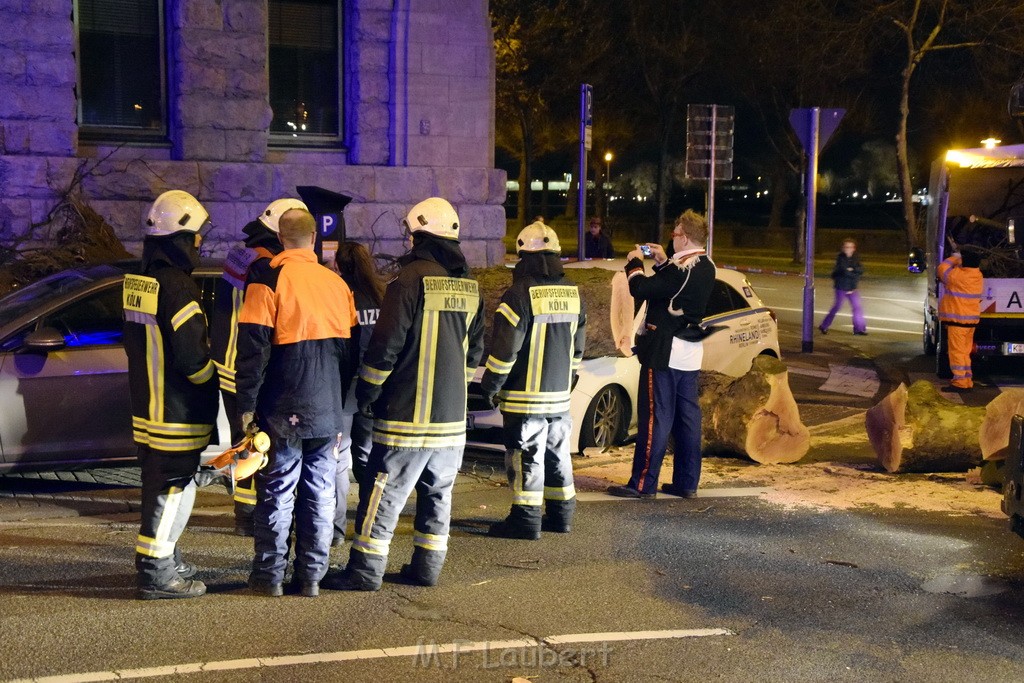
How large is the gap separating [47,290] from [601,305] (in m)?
4.35

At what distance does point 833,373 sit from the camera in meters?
15.6

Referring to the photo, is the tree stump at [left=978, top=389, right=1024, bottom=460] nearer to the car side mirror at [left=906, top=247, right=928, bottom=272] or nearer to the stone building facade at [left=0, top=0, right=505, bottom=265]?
the stone building facade at [left=0, top=0, right=505, bottom=265]

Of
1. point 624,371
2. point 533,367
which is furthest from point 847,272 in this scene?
point 533,367

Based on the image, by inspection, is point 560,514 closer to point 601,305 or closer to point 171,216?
point 171,216

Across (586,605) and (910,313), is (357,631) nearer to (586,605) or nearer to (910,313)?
(586,605)

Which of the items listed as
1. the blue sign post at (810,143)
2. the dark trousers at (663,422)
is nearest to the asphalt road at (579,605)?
the dark trousers at (663,422)

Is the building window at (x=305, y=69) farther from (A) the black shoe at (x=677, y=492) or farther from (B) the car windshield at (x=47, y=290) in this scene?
Answer: (A) the black shoe at (x=677, y=492)

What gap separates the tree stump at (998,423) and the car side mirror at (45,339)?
6348mm

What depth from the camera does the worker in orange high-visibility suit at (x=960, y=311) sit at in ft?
46.4

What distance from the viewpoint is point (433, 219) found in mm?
6336

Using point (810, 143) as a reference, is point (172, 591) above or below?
below

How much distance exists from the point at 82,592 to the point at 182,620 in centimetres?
72

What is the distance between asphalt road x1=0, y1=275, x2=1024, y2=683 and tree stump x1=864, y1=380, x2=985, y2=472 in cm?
114

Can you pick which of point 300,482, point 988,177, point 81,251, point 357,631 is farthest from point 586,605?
point 988,177
